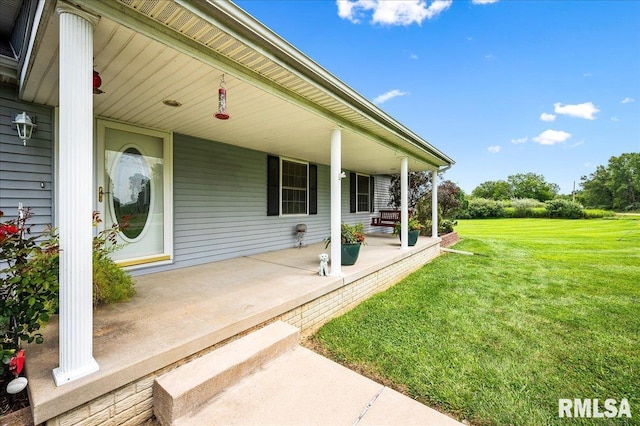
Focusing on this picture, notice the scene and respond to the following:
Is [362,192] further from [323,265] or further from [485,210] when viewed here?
[485,210]

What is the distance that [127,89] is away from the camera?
9.05 ft

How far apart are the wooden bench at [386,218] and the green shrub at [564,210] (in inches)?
956

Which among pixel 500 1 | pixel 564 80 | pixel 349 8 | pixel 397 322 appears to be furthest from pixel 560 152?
pixel 397 322

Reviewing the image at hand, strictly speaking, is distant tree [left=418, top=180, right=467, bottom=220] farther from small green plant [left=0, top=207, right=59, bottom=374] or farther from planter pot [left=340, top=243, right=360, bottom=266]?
small green plant [left=0, top=207, right=59, bottom=374]

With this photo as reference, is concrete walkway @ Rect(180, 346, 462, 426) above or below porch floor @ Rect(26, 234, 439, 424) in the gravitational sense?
below

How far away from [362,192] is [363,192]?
64 millimetres

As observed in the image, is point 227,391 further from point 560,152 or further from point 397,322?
point 560,152

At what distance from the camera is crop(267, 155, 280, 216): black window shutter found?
5.91 metres

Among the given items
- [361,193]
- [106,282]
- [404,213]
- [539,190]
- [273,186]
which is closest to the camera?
[106,282]

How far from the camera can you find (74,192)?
1.64m

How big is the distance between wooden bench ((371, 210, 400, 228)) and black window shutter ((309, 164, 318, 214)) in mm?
3174

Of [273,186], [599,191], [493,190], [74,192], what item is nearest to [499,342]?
[74,192]

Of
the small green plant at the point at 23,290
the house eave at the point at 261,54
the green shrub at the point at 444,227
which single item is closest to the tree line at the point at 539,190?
the green shrub at the point at 444,227

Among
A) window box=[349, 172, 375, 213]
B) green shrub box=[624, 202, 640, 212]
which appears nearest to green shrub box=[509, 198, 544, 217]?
green shrub box=[624, 202, 640, 212]
